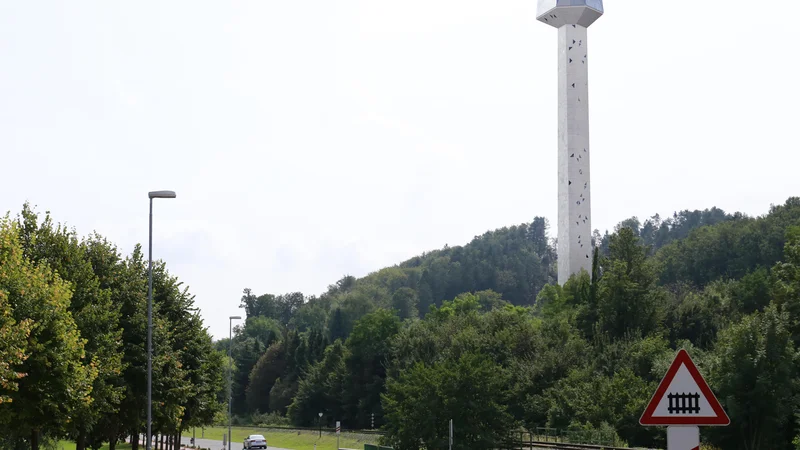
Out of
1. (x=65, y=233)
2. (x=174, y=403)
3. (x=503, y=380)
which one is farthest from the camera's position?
(x=503, y=380)

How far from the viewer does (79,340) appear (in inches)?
1201

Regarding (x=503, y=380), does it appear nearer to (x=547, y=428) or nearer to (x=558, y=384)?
(x=547, y=428)

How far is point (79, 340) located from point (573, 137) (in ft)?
247

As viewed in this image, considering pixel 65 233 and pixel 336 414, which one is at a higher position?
pixel 65 233

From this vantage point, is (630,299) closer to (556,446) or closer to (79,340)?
(556,446)

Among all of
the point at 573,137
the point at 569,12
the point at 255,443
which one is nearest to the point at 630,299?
the point at 573,137

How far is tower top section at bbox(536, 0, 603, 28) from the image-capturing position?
10025cm

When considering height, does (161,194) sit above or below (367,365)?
above

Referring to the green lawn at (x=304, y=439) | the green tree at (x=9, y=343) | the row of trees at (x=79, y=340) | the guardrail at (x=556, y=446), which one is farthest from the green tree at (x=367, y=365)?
the green tree at (x=9, y=343)

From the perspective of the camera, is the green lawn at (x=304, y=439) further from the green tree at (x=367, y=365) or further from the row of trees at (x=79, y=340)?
the row of trees at (x=79, y=340)

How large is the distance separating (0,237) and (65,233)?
882 cm

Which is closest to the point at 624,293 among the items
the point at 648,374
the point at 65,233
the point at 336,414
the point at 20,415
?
the point at 648,374

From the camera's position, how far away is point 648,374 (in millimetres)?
66562

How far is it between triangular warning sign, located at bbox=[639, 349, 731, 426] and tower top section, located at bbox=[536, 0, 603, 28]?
314 ft
